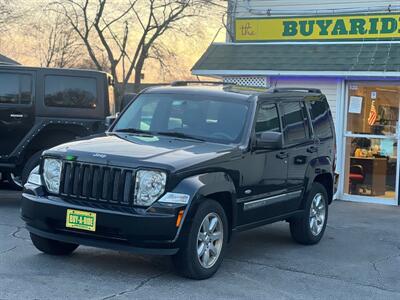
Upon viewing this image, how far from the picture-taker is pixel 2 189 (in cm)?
1183

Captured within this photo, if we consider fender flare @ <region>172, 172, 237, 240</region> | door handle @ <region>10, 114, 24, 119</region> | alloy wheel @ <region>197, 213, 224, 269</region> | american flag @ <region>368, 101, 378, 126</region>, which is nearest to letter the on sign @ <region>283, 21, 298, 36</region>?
american flag @ <region>368, 101, 378, 126</region>

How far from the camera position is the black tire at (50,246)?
6457mm

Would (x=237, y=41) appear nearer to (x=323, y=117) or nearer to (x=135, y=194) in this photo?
(x=323, y=117)

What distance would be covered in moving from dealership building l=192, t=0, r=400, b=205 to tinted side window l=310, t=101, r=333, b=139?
10.4ft

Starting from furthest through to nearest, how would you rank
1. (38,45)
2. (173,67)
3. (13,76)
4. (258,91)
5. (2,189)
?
1. (38,45)
2. (173,67)
3. (2,189)
4. (13,76)
5. (258,91)

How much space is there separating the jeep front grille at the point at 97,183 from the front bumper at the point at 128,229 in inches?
4.7

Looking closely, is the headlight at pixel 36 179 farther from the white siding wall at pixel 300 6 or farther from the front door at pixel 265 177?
the white siding wall at pixel 300 6

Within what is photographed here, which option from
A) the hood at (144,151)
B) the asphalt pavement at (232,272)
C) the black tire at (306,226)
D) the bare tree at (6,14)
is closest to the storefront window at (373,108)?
the asphalt pavement at (232,272)

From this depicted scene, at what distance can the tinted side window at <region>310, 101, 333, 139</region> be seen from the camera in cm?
836

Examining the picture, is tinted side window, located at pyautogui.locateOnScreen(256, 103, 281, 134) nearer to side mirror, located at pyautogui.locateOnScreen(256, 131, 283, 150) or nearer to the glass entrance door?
side mirror, located at pyautogui.locateOnScreen(256, 131, 283, 150)

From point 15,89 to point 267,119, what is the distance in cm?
444

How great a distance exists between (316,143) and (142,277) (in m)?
3.29

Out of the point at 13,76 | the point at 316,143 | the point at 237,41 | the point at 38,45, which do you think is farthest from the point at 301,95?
the point at 38,45

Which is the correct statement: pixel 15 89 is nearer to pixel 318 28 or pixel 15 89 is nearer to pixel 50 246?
pixel 50 246
